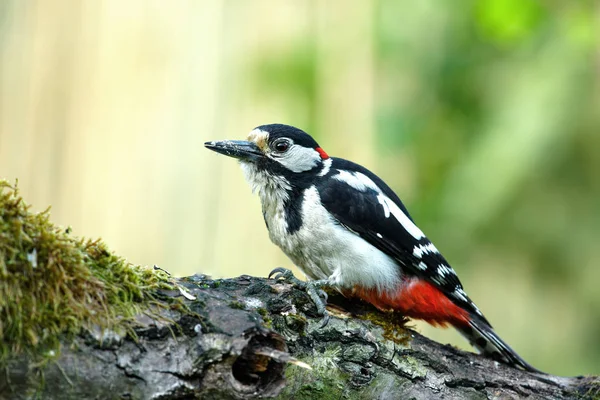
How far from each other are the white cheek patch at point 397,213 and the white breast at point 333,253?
218 mm

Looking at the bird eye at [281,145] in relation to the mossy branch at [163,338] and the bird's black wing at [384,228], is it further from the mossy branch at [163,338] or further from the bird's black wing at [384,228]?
the mossy branch at [163,338]

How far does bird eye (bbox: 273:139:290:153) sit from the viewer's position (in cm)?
339

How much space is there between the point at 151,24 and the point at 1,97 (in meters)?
1.45

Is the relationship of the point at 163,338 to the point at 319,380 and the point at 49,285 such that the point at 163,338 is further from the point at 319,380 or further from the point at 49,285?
the point at 319,380

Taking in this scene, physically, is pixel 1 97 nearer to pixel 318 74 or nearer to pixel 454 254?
pixel 318 74

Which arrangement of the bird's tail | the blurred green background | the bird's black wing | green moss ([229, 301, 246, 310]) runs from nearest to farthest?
green moss ([229, 301, 246, 310])
the bird's tail
the bird's black wing
the blurred green background

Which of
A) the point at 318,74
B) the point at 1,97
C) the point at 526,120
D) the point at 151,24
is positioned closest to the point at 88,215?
the point at 1,97

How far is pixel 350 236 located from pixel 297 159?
1.77 ft

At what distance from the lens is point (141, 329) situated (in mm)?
1923

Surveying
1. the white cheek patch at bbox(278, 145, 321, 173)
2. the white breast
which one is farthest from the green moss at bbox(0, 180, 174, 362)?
the white cheek patch at bbox(278, 145, 321, 173)

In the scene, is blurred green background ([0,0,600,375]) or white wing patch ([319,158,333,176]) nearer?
white wing patch ([319,158,333,176])

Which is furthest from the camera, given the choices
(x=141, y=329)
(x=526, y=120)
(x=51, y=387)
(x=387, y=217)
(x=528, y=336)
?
(x=528, y=336)

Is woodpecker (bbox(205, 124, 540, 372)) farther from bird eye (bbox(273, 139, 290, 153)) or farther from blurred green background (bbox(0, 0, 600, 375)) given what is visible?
blurred green background (bbox(0, 0, 600, 375))

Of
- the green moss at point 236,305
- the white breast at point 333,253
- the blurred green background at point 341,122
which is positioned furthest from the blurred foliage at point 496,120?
the green moss at point 236,305
